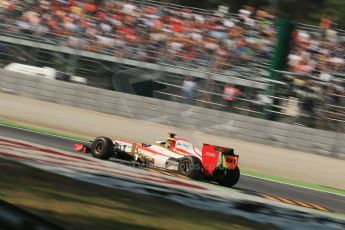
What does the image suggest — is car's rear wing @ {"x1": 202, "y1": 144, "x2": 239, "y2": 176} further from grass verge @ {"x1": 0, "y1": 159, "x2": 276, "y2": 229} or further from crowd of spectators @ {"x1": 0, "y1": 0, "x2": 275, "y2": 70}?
crowd of spectators @ {"x1": 0, "y1": 0, "x2": 275, "y2": 70}

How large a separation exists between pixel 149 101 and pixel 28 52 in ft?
13.3

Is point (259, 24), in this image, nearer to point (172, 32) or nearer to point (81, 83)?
point (172, 32)

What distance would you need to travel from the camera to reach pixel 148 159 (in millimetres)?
10164

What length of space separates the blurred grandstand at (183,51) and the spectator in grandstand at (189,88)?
9 cm

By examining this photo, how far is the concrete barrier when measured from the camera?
15406 millimetres

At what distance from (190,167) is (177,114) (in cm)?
748

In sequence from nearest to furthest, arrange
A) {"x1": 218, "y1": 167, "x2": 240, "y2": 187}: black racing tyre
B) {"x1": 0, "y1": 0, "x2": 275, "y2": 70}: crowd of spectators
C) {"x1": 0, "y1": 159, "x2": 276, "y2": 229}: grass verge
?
{"x1": 0, "y1": 159, "x2": 276, "y2": 229}: grass verge, {"x1": 218, "y1": 167, "x2": 240, "y2": 187}: black racing tyre, {"x1": 0, "y1": 0, "x2": 275, "y2": 70}: crowd of spectators

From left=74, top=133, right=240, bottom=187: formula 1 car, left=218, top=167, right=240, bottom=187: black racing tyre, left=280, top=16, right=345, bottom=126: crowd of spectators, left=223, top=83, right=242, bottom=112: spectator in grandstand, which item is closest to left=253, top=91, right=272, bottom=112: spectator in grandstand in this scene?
left=223, top=83, right=242, bottom=112: spectator in grandstand

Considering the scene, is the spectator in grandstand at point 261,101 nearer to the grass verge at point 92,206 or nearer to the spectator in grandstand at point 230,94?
the spectator in grandstand at point 230,94

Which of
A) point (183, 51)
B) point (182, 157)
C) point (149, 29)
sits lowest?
point (182, 157)

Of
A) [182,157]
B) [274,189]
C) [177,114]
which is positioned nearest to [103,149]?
[182,157]

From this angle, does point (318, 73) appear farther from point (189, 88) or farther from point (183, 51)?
point (183, 51)

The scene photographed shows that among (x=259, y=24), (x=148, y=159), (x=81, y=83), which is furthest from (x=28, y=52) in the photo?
(x=148, y=159)

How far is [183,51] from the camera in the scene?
1725 centimetres
